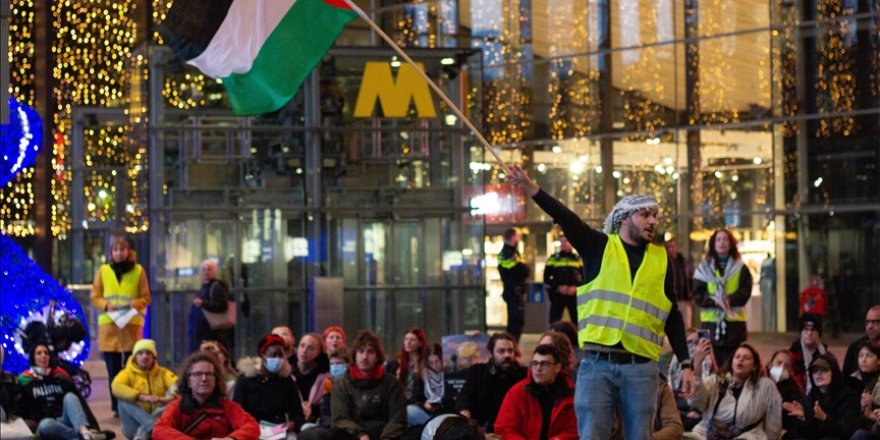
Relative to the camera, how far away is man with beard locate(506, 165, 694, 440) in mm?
9656

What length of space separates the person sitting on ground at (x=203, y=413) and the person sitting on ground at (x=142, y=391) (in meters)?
2.23

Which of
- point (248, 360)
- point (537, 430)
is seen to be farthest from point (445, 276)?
point (537, 430)

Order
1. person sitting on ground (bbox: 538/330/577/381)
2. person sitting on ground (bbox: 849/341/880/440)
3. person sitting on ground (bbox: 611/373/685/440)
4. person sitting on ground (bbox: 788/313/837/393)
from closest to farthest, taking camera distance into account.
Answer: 1. person sitting on ground (bbox: 611/373/685/440)
2. person sitting on ground (bbox: 538/330/577/381)
3. person sitting on ground (bbox: 849/341/880/440)
4. person sitting on ground (bbox: 788/313/837/393)

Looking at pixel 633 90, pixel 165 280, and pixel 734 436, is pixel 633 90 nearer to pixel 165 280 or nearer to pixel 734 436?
pixel 165 280

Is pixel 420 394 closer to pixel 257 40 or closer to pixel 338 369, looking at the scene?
pixel 338 369

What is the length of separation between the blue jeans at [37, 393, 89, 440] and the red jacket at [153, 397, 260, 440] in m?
2.03

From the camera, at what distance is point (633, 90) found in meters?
29.5

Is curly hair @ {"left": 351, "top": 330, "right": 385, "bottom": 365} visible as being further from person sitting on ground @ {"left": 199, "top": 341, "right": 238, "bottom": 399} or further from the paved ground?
the paved ground

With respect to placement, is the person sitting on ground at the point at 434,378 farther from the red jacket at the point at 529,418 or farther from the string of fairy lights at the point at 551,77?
the string of fairy lights at the point at 551,77

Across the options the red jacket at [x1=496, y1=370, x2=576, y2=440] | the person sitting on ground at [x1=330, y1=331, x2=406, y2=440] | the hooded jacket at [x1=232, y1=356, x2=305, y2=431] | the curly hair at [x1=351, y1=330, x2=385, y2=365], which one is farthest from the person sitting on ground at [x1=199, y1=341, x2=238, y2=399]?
the red jacket at [x1=496, y1=370, x2=576, y2=440]

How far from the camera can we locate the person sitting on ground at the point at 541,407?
39.8 ft

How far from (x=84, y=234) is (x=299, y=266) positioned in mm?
14160

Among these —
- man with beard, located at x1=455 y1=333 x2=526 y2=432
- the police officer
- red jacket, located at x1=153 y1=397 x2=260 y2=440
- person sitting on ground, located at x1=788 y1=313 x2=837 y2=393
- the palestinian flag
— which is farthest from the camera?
the police officer

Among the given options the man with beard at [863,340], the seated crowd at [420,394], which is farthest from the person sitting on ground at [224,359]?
the man with beard at [863,340]
